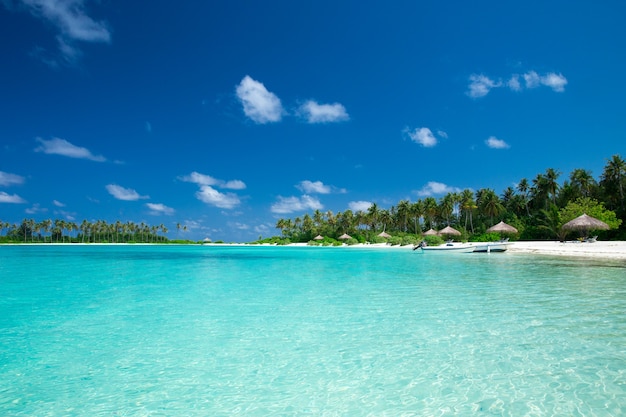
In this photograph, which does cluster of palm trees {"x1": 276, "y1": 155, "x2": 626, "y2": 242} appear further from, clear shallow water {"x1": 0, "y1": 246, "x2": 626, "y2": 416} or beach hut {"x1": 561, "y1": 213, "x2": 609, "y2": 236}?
clear shallow water {"x1": 0, "y1": 246, "x2": 626, "y2": 416}

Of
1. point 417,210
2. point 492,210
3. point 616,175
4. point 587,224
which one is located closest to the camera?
point 587,224

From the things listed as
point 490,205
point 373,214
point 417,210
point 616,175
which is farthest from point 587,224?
point 373,214

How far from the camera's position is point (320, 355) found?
6070mm

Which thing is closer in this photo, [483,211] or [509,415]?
[509,415]

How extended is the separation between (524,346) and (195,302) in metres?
8.62

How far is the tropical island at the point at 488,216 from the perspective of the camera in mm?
43719

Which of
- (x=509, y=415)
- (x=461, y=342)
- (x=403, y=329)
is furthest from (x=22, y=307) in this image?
(x=509, y=415)

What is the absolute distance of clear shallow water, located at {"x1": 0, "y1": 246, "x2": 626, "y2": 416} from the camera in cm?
435

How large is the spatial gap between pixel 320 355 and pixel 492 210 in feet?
202

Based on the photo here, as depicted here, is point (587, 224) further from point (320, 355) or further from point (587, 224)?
point (320, 355)

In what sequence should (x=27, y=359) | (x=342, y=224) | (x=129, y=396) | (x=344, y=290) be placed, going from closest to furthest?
(x=129, y=396) < (x=27, y=359) < (x=344, y=290) < (x=342, y=224)

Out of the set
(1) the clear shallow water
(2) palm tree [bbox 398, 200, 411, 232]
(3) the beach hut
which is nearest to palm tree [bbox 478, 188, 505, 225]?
(2) palm tree [bbox 398, 200, 411, 232]

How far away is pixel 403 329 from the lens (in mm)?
7504

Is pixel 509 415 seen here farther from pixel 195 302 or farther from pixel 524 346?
pixel 195 302
